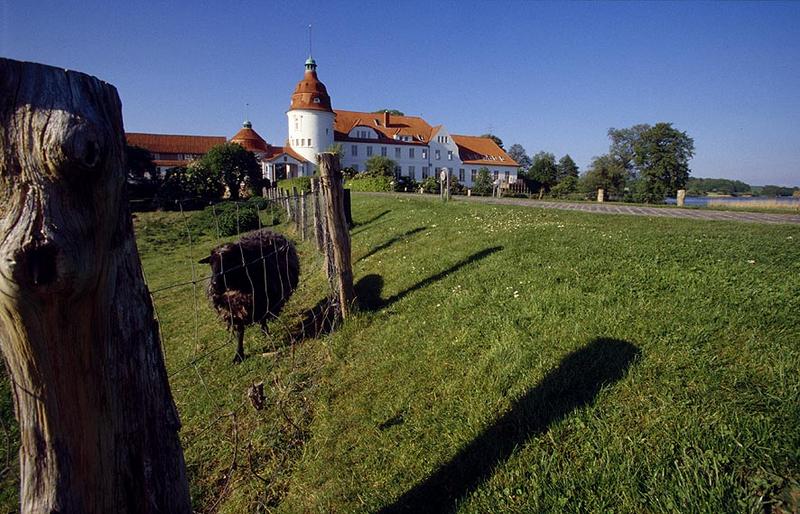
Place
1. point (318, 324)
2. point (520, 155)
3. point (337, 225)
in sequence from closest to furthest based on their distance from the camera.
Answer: point (337, 225) → point (318, 324) → point (520, 155)

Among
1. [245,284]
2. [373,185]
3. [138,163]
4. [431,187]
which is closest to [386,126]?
[431,187]

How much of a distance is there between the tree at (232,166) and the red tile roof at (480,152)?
121ft

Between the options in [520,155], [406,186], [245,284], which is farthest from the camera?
[520,155]

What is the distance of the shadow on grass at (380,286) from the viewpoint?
608cm

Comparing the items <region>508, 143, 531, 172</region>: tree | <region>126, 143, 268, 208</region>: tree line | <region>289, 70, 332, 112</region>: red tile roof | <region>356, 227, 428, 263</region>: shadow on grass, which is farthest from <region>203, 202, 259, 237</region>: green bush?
<region>508, 143, 531, 172</region>: tree

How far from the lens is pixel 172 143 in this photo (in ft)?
230

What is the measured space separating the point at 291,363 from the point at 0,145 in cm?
429

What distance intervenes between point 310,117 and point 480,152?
28.7 m

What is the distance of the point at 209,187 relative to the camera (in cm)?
3516

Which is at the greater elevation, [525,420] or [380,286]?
[380,286]

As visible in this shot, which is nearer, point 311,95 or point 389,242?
point 389,242

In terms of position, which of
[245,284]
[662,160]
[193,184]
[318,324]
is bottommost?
[318,324]

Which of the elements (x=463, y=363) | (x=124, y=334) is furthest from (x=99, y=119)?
(x=463, y=363)

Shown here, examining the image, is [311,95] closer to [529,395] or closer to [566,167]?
[566,167]
